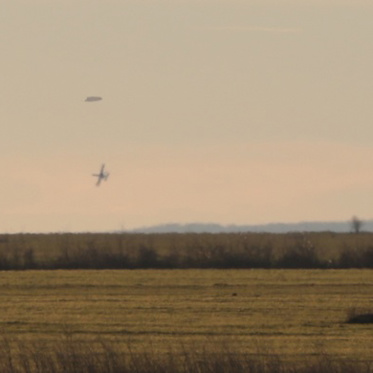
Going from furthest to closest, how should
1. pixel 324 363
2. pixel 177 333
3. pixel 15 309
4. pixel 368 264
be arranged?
pixel 368 264
pixel 15 309
pixel 177 333
pixel 324 363

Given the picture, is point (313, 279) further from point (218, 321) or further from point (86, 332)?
point (86, 332)

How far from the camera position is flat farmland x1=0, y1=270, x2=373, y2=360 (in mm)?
30625

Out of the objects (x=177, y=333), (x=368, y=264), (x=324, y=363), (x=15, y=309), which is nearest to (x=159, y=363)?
(x=324, y=363)

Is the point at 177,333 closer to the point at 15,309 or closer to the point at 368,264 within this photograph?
the point at 15,309

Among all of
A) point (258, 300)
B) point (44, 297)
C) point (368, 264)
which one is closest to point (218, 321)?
point (258, 300)

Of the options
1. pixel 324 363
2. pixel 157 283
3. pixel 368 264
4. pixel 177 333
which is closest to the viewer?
pixel 324 363

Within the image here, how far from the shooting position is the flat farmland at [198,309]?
3062 centimetres

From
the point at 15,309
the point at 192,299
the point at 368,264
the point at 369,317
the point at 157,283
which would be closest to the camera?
the point at 369,317

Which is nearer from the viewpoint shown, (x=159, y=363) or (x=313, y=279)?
(x=159, y=363)

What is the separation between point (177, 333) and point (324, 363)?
10821 mm

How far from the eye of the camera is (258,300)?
42188 mm

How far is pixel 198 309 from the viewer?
39000 millimetres

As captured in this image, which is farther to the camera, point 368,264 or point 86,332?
point 368,264

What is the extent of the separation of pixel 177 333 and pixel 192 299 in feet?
35.5
